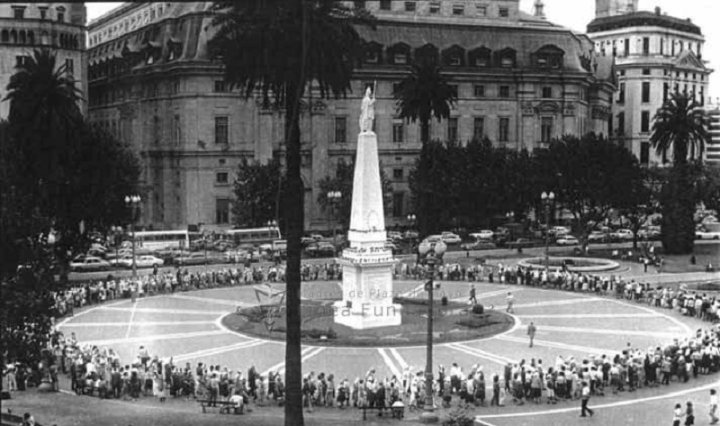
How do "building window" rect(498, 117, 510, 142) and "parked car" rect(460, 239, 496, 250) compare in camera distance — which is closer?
"parked car" rect(460, 239, 496, 250)

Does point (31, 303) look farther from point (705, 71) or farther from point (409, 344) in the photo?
point (705, 71)

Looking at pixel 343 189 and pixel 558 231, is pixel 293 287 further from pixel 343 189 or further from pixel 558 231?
pixel 558 231

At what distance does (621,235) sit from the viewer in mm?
75250

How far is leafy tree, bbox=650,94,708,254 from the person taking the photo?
63625 mm

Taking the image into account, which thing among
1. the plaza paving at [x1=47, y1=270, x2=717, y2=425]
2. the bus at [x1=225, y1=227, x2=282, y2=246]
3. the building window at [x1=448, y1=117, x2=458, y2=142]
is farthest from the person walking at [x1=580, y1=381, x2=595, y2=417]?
the building window at [x1=448, y1=117, x2=458, y2=142]

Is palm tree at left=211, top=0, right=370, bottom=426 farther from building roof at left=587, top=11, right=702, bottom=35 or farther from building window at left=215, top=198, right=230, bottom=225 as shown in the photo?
building roof at left=587, top=11, right=702, bottom=35

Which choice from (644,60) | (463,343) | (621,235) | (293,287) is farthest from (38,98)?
(644,60)

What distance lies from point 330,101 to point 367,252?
4224cm

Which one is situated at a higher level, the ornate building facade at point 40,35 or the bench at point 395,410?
the ornate building facade at point 40,35

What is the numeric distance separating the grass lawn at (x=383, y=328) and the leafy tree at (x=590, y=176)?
71.0 ft

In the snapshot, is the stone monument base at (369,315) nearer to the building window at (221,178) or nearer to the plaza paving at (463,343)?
the plaza paving at (463,343)

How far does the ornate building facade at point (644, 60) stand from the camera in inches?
4097

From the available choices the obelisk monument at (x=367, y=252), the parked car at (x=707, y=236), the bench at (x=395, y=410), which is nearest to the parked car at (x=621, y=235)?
the parked car at (x=707, y=236)

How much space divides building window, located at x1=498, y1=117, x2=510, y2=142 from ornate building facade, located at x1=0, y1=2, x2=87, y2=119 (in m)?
37.5
